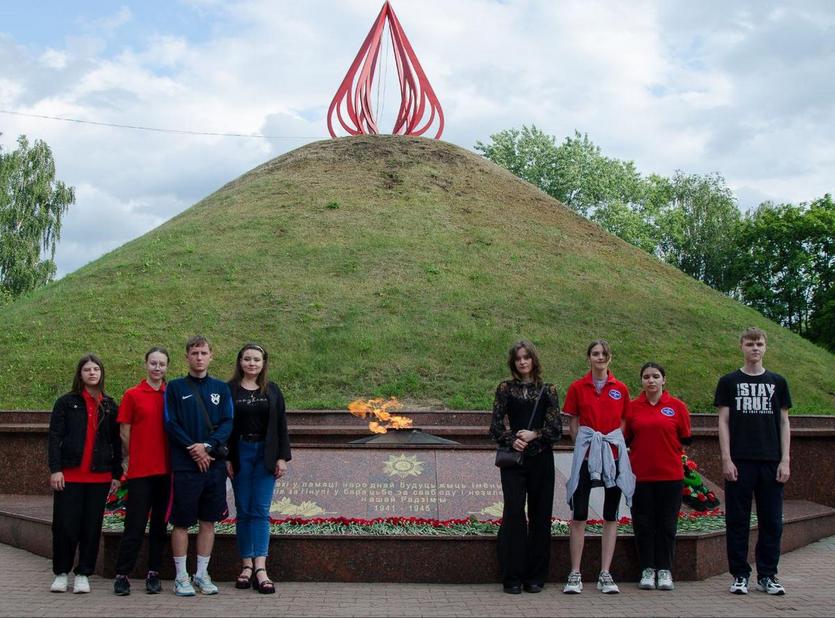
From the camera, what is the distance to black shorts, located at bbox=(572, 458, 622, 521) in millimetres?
5062

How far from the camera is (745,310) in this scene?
18.6 metres

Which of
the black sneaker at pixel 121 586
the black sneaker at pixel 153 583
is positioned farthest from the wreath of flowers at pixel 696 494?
the black sneaker at pixel 121 586

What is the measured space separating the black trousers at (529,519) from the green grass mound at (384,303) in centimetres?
697

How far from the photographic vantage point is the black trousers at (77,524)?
194 inches

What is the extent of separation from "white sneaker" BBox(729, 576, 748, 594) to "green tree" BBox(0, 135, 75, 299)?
26553mm

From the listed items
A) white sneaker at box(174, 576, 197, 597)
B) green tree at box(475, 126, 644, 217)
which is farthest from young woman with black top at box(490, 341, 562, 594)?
green tree at box(475, 126, 644, 217)

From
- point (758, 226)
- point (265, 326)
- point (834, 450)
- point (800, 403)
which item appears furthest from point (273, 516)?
point (758, 226)

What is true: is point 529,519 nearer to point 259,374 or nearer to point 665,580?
point 665,580

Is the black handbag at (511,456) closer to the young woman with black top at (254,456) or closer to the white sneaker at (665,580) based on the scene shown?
the white sneaker at (665,580)

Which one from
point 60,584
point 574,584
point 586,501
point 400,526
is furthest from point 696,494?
A: point 60,584

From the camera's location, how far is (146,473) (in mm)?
4953

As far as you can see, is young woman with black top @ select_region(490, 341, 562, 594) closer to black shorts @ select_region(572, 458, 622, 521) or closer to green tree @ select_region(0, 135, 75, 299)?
black shorts @ select_region(572, 458, 622, 521)

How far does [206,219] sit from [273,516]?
604 inches

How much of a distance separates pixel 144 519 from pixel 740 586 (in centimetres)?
339
